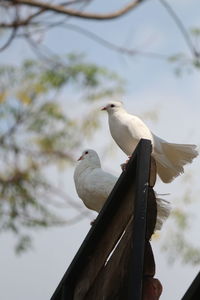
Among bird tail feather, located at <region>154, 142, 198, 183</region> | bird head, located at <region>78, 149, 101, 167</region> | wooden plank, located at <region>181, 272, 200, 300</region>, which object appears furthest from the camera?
bird head, located at <region>78, 149, 101, 167</region>

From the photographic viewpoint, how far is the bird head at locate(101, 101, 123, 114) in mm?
6688

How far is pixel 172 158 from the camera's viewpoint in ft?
19.7

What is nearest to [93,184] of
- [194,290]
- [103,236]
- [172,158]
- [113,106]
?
[113,106]

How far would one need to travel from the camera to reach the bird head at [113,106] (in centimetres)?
669

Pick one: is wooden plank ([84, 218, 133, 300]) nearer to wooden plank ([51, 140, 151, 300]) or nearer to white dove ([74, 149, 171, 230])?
wooden plank ([51, 140, 151, 300])

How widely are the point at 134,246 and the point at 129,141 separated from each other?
348cm

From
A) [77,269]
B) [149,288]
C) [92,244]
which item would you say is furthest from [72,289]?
[149,288]

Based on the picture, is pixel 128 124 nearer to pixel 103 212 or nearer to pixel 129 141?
pixel 129 141

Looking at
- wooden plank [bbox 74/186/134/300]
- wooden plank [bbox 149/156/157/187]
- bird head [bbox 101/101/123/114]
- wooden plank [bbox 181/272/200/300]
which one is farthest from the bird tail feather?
wooden plank [bbox 181/272/200/300]

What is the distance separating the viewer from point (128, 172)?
2971 millimetres

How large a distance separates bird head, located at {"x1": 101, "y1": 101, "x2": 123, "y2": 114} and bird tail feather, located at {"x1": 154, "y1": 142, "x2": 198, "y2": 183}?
843 mm

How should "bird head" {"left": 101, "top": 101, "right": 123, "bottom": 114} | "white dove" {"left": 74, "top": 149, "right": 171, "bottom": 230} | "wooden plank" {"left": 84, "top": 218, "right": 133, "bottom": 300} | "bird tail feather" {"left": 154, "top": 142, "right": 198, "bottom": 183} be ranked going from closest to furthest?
"wooden plank" {"left": 84, "top": 218, "right": 133, "bottom": 300}
"bird tail feather" {"left": 154, "top": 142, "right": 198, "bottom": 183}
"white dove" {"left": 74, "top": 149, "right": 171, "bottom": 230}
"bird head" {"left": 101, "top": 101, "right": 123, "bottom": 114}

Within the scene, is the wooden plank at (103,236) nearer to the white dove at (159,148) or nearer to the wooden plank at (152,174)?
the wooden plank at (152,174)

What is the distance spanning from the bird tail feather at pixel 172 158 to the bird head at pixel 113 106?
2.76ft
